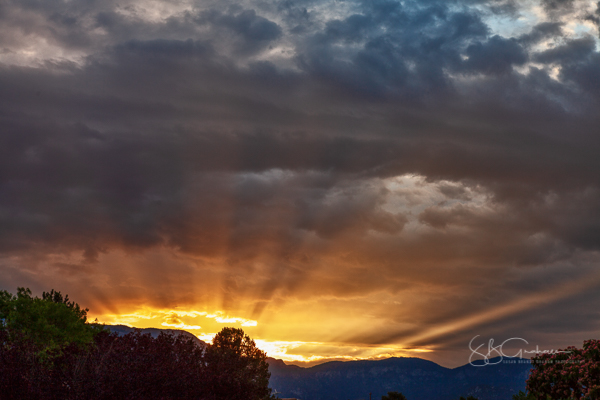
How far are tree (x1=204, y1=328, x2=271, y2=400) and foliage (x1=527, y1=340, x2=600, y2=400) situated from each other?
73.6 feet

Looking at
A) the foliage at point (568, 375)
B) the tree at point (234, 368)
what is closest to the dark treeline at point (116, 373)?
the tree at point (234, 368)

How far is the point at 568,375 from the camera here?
38406mm

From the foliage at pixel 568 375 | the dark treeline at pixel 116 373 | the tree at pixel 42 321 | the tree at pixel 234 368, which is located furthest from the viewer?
the tree at pixel 42 321

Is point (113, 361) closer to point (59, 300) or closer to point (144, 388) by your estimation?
point (144, 388)

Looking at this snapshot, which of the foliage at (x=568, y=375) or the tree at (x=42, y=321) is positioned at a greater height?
the tree at (x=42, y=321)

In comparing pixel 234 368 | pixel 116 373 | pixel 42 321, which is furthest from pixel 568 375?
pixel 42 321

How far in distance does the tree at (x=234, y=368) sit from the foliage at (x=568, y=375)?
2243 centimetres

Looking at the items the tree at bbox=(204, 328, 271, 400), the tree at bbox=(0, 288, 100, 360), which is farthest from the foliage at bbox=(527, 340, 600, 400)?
the tree at bbox=(0, 288, 100, 360)

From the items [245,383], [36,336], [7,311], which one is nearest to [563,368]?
[245,383]

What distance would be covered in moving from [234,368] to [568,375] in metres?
26.8

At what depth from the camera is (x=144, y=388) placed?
30.0m

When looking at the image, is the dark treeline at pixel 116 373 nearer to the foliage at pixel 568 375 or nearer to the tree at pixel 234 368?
the tree at pixel 234 368

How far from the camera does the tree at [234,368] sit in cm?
3747

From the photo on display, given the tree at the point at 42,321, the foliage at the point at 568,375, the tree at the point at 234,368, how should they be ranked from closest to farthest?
the foliage at the point at 568,375
the tree at the point at 234,368
the tree at the point at 42,321
